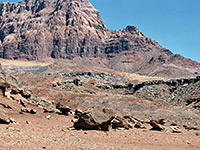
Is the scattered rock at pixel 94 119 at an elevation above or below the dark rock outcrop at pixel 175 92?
above

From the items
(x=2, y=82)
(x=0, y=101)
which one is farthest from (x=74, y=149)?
(x=2, y=82)

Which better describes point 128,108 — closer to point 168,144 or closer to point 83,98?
point 83,98

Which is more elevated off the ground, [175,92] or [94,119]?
[94,119]

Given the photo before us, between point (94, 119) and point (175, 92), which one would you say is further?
point (175, 92)

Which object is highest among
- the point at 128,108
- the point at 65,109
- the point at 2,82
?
the point at 2,82

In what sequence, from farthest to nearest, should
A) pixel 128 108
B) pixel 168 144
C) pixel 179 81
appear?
pixel 179 81, pixel 128 108, pixel 168 144

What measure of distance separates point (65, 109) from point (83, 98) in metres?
22.4

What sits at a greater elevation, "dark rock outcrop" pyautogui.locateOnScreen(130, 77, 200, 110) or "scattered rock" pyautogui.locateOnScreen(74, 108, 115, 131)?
"scattered rock" pyautogui.locateOnScreen(74, 108, 115, 131)

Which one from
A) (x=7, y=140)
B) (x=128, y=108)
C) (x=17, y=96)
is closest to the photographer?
(x=7, y=140)

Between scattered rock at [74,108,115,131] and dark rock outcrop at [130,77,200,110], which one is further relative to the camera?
dark rock outcrop at [130,77,200,110]

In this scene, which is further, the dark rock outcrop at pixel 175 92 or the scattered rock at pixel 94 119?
the dark rock outcrop at pixel 175 92

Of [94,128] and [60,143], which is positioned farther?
[94,128]

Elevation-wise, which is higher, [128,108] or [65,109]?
[65,109]

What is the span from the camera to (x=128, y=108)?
40875 millimetres
